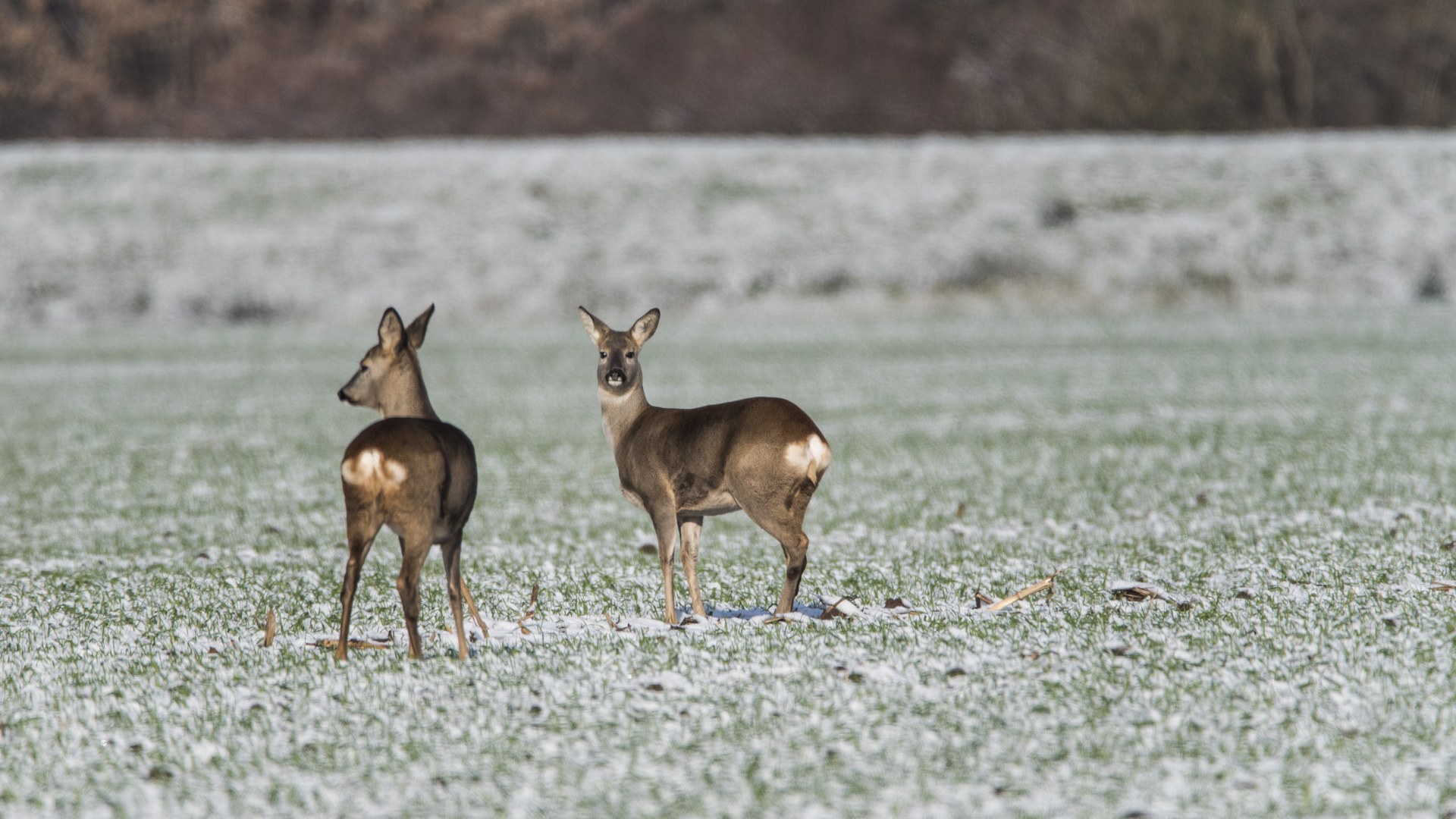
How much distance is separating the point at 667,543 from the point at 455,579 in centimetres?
85

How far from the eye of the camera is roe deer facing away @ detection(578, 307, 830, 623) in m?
4.81

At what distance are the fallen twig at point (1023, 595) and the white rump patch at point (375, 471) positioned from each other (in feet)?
8.09

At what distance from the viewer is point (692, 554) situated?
5211mm

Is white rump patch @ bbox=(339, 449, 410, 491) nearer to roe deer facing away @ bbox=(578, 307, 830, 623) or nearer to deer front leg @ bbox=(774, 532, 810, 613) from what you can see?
roe deer facing away @ bbox=(578, 307, 830, 623)

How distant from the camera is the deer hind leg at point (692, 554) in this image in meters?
5.20

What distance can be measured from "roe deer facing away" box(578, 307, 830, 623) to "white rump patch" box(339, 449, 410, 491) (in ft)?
2.83

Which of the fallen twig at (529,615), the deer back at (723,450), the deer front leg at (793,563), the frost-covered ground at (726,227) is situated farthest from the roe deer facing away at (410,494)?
the frost-covered ground at (726,227)

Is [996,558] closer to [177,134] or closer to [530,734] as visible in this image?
[530,734]

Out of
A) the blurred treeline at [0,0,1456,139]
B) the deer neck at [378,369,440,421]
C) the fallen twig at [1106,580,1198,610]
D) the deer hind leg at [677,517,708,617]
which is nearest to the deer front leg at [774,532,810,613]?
the deer hind leg at [677,517,708,617]

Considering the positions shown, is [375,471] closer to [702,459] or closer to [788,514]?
[702,459]

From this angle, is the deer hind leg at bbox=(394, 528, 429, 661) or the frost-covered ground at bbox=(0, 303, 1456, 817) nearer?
the frost-covered ground at bbox=(0, 303, 1456, 817)

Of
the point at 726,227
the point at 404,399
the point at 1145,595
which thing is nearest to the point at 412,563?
the point at 404,399

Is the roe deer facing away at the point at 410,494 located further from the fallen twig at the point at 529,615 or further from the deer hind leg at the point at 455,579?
the fallen twig at the point at 529,615

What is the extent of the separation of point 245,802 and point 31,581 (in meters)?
3.66
